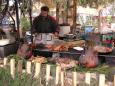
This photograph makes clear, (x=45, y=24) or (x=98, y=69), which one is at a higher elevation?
(x=45, y=24)

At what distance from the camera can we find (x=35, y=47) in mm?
6285

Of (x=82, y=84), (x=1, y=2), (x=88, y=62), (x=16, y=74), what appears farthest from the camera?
(x=1, y=2)

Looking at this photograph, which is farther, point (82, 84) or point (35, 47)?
point (35, 47)

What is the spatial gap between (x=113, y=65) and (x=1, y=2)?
331cm

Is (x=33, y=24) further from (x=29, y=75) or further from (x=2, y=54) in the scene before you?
(x=29, y=75)

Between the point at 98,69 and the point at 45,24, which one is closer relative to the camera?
the point at 98,69

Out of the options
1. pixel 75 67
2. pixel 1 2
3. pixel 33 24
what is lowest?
pixel 75 67

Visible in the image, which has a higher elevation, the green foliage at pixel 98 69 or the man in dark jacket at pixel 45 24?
the man in dark jacket at pixel 45 24

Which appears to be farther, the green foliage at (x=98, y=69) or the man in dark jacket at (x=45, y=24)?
the man in dark jacket at (x=45, y=24)

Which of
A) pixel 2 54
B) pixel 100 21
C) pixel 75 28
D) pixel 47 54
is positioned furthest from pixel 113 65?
pixel 100 21

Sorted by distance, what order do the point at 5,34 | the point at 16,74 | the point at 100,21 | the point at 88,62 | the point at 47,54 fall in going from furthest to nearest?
the point at 100,21, the point at 5,34, the point at 47,54, the point at 88,62, the point at 16,74

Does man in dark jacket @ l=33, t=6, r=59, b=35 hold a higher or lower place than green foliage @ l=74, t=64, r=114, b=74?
higher

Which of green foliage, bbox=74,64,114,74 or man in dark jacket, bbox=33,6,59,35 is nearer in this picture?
green foliage, bbox=74,64,114,74

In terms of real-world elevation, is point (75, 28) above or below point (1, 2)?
below
